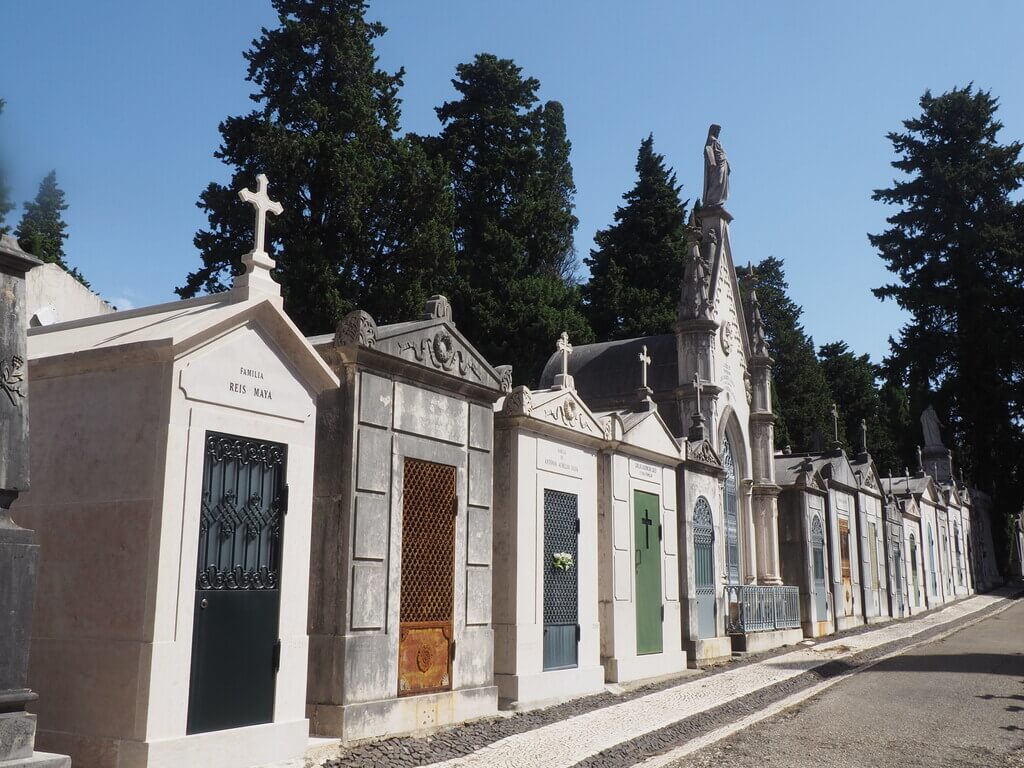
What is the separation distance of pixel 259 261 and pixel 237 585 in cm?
260

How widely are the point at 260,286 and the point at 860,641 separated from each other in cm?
1636

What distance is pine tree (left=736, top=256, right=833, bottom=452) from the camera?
48.7 m

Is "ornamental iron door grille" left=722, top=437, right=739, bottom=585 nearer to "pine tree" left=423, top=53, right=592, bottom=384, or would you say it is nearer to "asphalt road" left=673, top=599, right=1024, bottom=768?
"asphalt road" left=673, top=599, right=1024, bottom=768

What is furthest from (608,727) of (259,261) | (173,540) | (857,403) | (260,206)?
(857,403)

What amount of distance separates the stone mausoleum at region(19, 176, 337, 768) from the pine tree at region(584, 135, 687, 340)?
28.9 m

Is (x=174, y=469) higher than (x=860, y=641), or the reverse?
(x=174, y=469)

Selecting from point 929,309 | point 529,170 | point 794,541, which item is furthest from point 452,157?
point 929,309

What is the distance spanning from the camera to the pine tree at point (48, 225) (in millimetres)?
28306

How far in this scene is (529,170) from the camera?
112 ft

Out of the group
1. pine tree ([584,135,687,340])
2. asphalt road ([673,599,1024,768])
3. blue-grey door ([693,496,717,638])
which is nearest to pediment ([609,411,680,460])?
blue-grey door ([693,496,717,638])

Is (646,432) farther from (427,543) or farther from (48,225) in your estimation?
(48,225)

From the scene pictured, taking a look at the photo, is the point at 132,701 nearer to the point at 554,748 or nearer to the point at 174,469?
the point at 174,469

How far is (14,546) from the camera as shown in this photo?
192 inches

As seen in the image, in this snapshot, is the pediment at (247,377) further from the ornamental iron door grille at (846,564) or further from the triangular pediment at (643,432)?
the ornamental iron door grille at (846,564)
